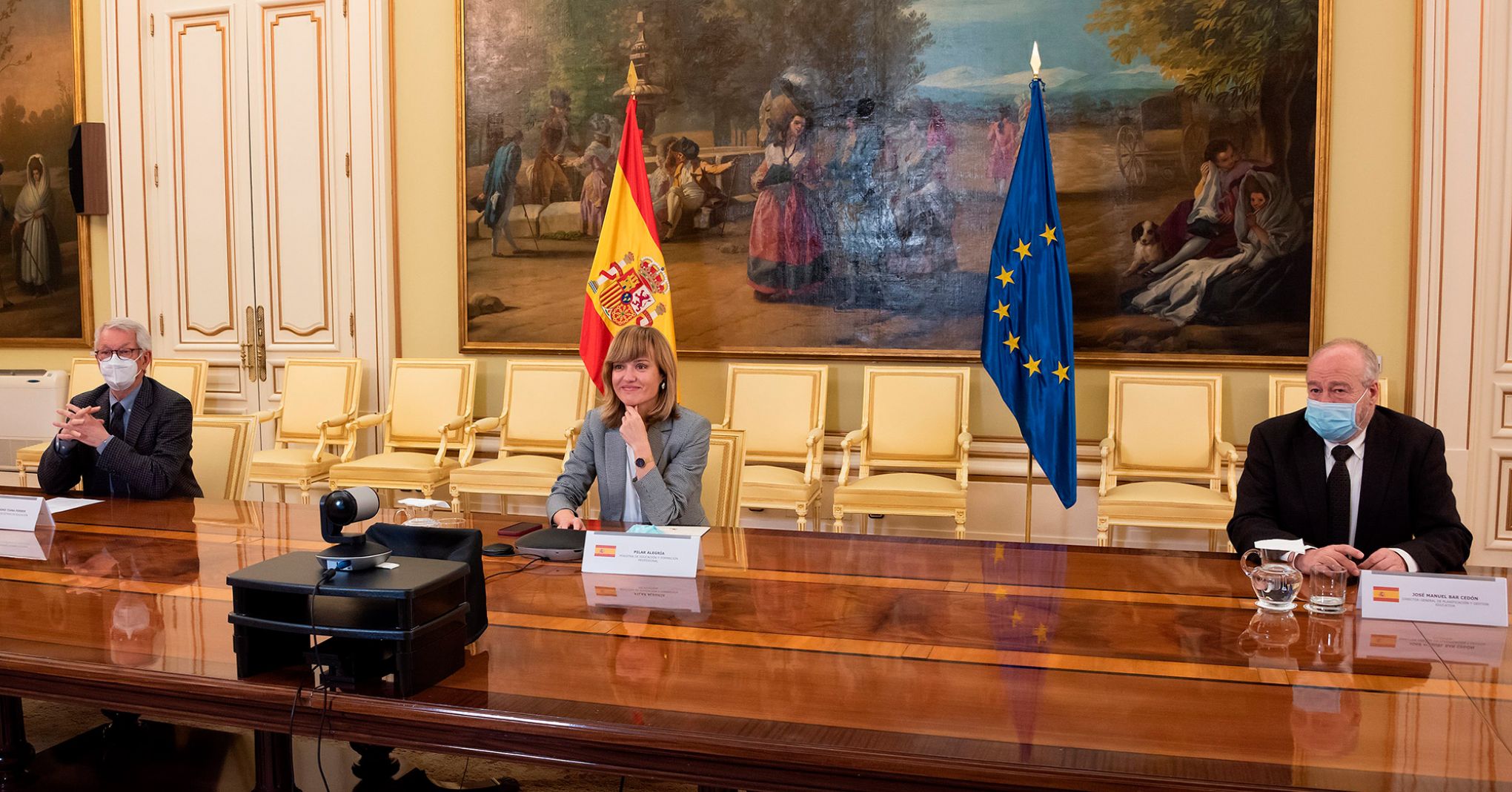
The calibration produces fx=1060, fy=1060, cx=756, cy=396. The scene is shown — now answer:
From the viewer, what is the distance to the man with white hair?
11.4ft

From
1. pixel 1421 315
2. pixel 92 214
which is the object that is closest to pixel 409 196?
pixel 92 214

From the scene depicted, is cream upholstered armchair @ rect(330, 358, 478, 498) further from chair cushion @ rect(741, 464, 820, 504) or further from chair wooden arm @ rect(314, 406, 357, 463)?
chair cushion @ rect(741, 464, 820, 504)

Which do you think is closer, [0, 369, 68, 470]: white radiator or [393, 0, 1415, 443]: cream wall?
[393, 0, 1415, 443]: cream wall

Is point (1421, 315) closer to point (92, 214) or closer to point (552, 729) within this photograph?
point (552, 729)

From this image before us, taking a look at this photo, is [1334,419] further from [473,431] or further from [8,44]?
[8,44]

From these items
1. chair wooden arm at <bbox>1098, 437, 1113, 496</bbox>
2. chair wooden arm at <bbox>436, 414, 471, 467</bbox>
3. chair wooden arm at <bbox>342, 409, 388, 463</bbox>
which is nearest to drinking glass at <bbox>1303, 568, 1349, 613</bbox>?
chair wooden arm at <bbox>1098, 437, 1113, 496</bbox>

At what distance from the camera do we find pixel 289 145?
6.62 m

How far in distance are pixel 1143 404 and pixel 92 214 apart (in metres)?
6.71

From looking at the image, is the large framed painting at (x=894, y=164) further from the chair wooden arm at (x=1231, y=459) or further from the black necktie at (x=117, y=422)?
the black necktie at (x=117, y=422)

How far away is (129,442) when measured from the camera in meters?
3.59

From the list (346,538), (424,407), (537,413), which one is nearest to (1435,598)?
(346,538)

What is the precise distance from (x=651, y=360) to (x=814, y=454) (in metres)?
2.37

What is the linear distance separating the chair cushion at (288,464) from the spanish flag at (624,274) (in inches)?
65.9

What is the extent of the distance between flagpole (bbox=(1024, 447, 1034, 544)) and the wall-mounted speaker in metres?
6.14
